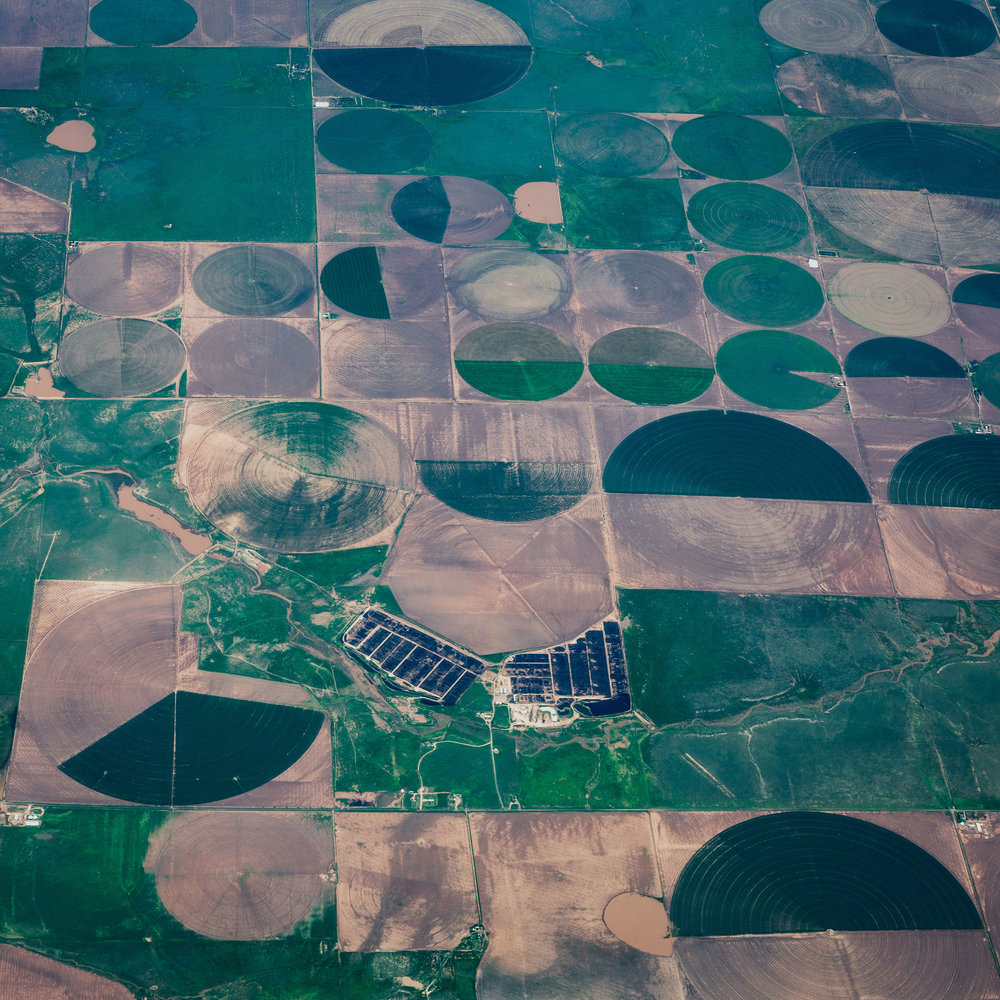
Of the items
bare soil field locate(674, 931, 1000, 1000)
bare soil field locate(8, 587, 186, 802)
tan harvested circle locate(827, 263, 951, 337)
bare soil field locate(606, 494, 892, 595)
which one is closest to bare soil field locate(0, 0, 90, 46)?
bare soil field locate(8, 587, 186, 802)

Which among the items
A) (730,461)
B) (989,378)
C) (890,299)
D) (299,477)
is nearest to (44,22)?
(299,477)

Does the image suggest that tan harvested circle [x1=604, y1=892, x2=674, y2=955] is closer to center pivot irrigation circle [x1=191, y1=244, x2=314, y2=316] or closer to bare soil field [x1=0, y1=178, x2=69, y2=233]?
center pivot irrigation circle [x1=191, y1=244, x2=314, y2=316]

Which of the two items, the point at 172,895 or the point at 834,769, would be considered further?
the point at 834,769

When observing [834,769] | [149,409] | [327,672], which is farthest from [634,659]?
[149,409]

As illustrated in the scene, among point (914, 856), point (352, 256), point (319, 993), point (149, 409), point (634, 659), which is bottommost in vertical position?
point (319, 993)

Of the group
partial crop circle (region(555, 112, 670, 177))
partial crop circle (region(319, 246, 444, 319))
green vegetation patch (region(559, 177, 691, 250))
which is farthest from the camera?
partial crop circle (region(555, 112, 670, 177))

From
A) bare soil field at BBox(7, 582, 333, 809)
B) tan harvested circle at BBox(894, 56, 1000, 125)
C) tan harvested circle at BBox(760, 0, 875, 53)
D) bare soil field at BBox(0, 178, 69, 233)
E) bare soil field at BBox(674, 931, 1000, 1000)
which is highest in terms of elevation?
tan harvested circle at BBox(760, 0, 875, 53)

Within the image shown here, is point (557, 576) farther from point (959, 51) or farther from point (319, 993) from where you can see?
point (959, 51)

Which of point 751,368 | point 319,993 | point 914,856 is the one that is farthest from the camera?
point 751,368
